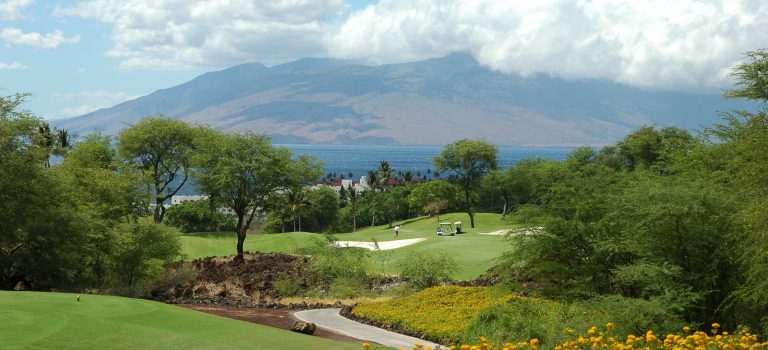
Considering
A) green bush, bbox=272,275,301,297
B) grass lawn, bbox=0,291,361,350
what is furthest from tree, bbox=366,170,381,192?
grass lawn, bbox=0,291,361,350

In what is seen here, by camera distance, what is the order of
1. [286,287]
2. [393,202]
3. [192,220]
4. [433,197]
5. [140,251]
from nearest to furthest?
1. [140,251]
2. [286,287]
3. [433,197]
4. [192,220]
5. [393,202]

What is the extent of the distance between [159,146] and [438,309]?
44.3m

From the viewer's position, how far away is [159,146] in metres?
63.5

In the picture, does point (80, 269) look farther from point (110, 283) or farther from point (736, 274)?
point (736, 274)

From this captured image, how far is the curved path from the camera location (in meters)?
21.0

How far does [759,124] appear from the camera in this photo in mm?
25312

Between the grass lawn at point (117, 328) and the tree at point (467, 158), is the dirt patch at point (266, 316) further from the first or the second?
the tree at point (467, 158)

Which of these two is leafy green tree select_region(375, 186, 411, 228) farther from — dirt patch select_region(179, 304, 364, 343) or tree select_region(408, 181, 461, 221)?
dirt patch select_region(179, 304, 364, 343)

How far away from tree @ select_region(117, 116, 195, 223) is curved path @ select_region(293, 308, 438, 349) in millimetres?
37727

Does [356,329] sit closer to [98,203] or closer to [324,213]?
[98,203]

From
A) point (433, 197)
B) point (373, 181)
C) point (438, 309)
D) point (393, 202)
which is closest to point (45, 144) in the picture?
point (438, 309)

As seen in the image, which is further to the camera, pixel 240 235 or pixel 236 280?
pixel 240 235

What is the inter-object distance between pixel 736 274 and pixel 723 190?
14.2ft

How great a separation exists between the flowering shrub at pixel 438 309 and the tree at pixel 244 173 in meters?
18.3
